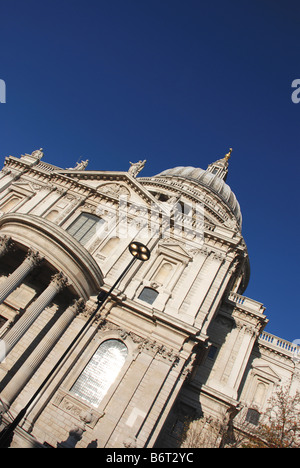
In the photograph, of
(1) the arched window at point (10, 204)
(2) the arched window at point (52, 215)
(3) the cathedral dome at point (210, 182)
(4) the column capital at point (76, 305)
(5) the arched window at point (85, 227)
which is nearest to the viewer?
(4) the column capital at point (76, 305)

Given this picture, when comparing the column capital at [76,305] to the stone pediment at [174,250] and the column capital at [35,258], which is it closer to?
the column capital at [35,258]

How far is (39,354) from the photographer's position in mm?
16766

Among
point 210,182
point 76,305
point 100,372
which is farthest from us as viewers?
point 210,182

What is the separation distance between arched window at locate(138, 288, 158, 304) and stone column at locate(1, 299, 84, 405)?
161 inches

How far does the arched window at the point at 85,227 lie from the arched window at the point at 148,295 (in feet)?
20.7

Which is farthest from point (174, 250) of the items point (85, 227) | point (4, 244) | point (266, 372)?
point (266, 372)

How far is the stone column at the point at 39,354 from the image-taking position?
15.2 m

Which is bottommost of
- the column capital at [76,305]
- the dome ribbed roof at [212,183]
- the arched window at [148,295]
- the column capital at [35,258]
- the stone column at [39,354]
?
the stone column at [39,354]

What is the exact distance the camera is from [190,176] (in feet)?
157

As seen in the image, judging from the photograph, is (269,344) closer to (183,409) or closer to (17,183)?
(183,409)

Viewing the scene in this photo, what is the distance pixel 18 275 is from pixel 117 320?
21.3ft

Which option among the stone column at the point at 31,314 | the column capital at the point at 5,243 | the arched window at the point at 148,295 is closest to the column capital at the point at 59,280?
the stone column at the point at 31,314

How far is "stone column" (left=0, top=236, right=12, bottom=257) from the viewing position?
1941cm

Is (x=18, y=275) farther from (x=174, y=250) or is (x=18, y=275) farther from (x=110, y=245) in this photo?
(x=174, y=250)
